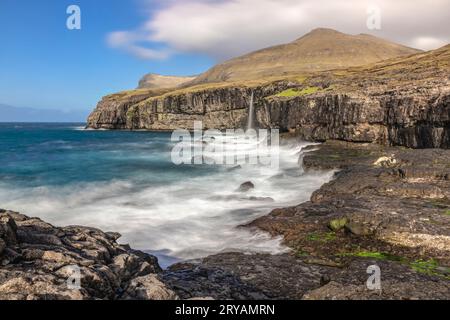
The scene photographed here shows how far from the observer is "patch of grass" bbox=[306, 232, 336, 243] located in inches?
688

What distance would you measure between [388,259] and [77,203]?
2688cm

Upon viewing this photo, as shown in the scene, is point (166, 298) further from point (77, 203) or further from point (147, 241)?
point (77, 203)

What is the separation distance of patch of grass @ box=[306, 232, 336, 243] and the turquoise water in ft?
5.05

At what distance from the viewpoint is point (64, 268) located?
9.99m

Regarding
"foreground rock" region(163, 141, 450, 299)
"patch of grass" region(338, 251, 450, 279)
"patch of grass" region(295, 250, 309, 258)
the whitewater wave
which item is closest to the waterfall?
the whitewater wave

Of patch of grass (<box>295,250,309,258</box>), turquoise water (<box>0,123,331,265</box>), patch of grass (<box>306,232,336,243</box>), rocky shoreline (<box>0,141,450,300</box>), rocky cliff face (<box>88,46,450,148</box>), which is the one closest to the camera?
rocky shoreline (<box>0,141,450,300</box>)

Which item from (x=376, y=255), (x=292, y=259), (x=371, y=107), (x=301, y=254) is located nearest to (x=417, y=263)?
(x=376, y=255)

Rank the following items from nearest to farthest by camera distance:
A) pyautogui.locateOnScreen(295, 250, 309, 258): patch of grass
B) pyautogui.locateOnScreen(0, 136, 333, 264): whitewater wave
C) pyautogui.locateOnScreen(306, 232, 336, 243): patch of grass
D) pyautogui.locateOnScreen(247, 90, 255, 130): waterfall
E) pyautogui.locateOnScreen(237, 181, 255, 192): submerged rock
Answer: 1. pyautogui.locateOnScreen(295, 250, 309, 258): patch of grass
2. pyautogui.locateOnScreen(306, 232, 336, 243): patch of grass
3. pyautogui.locateOnScreen(0, 136, 333, 264): whitewater wave
4. pyautogui.locateOnScreen(237, 181, 255, 192): submerged rock
5. pyautogui.locateOnScreen(247, 90, 255, 130): waterfall

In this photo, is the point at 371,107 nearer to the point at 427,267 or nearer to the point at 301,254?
the point at 301,254

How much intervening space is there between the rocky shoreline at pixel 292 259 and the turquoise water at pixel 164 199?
2522 millimetres

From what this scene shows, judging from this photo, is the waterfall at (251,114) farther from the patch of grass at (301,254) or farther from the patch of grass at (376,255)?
the patch of grass at (376,255)

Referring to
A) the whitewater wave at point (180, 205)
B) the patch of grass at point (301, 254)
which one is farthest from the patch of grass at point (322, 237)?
the whitewater wave at point (180, 205)

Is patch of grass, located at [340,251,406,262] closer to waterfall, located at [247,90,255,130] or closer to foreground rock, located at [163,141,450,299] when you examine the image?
foreground rock, located at [163,141,450,299]

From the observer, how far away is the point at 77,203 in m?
33.7
